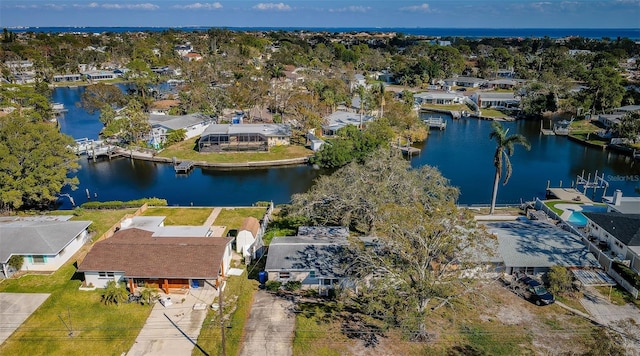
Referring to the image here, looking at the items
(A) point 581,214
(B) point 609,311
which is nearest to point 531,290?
(B) point 609,311

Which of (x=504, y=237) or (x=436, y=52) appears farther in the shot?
(x=436, y=52)

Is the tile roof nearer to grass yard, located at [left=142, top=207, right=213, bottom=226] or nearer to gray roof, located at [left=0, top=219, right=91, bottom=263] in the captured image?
gray roof, located at [left=0, top=219, right=91, bottom=263]

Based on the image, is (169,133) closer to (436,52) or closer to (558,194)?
(558,194)

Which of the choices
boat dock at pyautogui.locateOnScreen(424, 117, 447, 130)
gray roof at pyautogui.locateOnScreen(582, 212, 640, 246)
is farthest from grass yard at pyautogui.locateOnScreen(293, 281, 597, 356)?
boat dock at pyautogui.locateOnScreen(424, 117, 447, 130)

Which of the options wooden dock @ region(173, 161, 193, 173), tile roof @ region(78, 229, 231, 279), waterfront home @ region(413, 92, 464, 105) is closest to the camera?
tile roof @ region(78, 229, 231, 279)

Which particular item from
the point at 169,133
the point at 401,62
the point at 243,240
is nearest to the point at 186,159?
the point at 169,133
